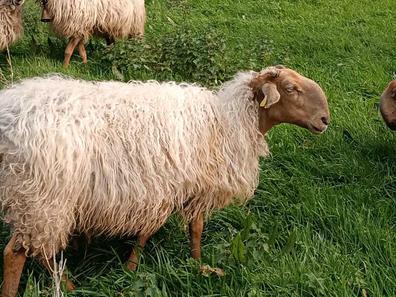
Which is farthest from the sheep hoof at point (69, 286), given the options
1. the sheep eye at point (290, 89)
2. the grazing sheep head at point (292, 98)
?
the sheep eye at point (290, 89)

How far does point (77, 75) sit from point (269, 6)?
4561mm

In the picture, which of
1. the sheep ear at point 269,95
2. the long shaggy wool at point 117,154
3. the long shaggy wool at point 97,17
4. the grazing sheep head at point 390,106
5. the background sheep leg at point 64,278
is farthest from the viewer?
the long shaggy wool at point 97,17

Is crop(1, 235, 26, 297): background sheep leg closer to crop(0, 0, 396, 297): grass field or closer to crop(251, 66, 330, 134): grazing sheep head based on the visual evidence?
crop(0, 0, 396, 297): grass field

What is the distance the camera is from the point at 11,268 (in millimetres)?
3277

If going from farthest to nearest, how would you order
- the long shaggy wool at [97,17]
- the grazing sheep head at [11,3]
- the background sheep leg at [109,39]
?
the background sheep leg at [109,39], the long shaggy wool at [97,17], the grazing sheep head at [11,3]

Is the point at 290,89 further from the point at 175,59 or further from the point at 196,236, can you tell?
the point at 175,59

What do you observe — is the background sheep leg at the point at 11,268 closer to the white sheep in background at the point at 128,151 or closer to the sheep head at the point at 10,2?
the white sheep in background at the point at 128,151

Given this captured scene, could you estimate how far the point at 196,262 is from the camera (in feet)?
11.6

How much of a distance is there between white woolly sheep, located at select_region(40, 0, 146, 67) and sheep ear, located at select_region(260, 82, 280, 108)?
12.1ft

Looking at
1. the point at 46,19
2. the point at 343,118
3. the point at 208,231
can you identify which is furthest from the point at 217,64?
the point at 208,231

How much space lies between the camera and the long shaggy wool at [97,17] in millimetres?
6684

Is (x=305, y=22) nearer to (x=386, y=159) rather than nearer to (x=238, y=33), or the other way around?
(x=238, y=33)

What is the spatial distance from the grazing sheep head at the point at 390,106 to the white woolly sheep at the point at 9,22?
3.86m

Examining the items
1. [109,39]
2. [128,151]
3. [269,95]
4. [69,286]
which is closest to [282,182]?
[269,95]
